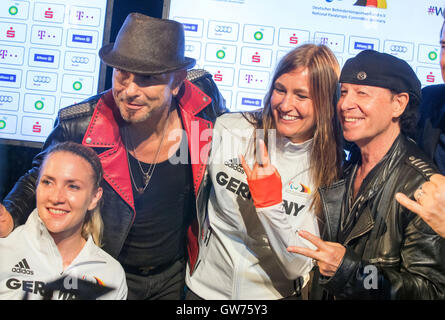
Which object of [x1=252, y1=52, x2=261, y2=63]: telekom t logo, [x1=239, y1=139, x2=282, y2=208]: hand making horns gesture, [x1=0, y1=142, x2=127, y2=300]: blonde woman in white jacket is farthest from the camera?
[x1=252, y1=52, x2=261, y2=63]: telekom t logo

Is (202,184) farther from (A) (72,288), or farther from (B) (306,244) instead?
(A) (72,288)

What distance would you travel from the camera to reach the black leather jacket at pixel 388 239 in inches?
68.6

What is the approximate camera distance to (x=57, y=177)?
191 cm

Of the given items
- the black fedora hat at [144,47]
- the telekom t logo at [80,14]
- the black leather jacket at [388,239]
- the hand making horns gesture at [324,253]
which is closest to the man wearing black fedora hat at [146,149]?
the black fedora hat at [144,47]

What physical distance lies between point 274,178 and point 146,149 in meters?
0.61

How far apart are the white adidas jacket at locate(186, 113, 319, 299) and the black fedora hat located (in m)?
0.47

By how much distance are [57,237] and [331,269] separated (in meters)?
1.20

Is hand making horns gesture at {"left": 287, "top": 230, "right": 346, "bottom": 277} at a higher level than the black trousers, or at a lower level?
higher

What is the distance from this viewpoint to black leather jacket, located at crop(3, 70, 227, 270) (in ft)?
6.36

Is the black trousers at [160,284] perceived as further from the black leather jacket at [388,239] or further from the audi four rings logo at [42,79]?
the audi four rings logo at [42,79]

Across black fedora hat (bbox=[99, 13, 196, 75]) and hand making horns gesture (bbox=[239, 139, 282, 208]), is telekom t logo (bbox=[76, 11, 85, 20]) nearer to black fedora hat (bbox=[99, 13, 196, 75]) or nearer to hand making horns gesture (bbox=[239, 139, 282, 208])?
black fedora hat (bbox=[99, 13, 196, 75])

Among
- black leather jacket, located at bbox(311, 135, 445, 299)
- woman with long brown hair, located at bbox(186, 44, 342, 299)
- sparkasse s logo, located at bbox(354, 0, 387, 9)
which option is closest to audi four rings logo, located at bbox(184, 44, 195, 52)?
woman with long brown hair, located at bbox(186, 44, 342, 299)

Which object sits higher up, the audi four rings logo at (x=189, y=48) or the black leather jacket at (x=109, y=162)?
the audi four rings logo at (x=189, y=48)

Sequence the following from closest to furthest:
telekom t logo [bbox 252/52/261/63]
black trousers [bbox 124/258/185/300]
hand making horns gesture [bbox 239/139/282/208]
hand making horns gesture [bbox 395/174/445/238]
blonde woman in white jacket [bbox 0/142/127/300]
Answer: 1. hand making horns gesture [bbox 395/174/445/238]
2. hand making horns gesture [bbox 239/139/282/208]
3. blonde woman in white jacket [bbox 0/142/127/300]
4. black trousers [bbox 124/258/185/300]
5. telekom t logo [bbox 252/52/261/63]
